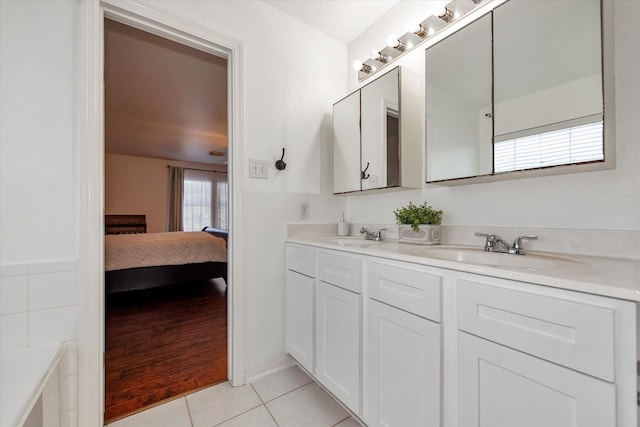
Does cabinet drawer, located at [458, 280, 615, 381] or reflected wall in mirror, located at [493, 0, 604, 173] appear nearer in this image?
cabinet drawer, located at [458, 280, 615, 381]

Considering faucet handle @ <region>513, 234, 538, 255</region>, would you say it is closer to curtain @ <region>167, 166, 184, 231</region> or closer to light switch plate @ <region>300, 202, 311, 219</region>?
light switch plate @ <region>300, 202, 311, 219</region>

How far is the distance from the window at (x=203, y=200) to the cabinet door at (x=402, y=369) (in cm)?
623

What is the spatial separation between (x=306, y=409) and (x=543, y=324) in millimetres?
1201

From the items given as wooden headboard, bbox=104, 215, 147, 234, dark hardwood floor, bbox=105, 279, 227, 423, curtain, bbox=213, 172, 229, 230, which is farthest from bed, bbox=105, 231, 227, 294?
curtain, bbox=213, 172, 229, 230

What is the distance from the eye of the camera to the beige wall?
229 inches

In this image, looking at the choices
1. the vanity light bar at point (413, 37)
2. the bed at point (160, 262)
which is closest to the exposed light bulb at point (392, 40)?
the vanity light bar at point (413, 37)

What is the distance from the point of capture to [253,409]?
136 centimetres

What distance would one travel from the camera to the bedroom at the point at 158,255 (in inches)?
67.4

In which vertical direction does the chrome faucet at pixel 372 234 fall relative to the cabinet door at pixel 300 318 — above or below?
above

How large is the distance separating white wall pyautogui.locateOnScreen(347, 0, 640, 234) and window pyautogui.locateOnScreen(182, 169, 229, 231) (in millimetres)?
6271

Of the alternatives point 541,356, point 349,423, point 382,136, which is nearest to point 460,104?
point 382,136

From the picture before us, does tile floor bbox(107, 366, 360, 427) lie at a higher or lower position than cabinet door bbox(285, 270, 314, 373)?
lower
